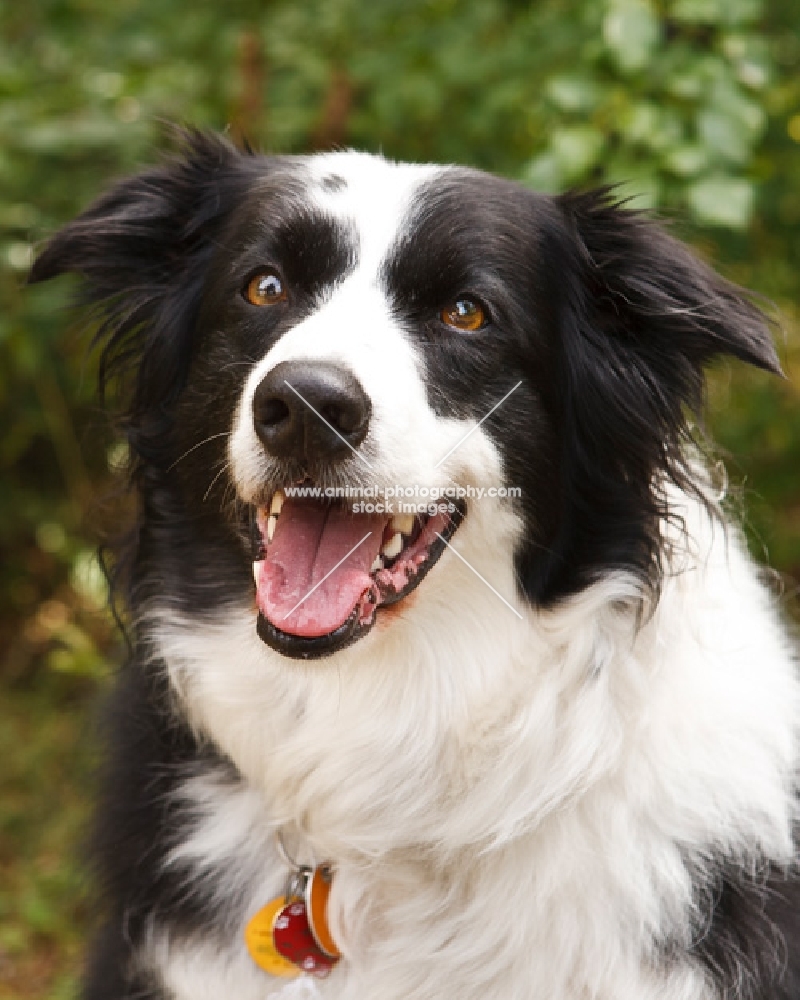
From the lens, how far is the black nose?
6.92 feet

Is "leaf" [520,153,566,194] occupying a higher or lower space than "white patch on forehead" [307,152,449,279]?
lower

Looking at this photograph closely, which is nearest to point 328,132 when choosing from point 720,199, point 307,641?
point 720,199

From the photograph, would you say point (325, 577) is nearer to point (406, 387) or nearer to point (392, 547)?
point (392, 547)

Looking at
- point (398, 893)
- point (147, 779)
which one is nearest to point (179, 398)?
point (147, 779)

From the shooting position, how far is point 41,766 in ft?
15.2

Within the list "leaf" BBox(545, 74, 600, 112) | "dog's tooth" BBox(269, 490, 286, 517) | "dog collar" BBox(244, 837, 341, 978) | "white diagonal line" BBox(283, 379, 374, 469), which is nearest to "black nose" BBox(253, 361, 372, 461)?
"white diagonal line" BBox(283, 379, 374, 469)

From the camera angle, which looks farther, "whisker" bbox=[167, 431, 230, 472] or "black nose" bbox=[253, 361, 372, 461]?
"whisker" bbox=[167, 431, 230, 472]

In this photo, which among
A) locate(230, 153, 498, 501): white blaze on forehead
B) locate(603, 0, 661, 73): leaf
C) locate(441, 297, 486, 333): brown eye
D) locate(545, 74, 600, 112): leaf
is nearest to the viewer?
locate(230, 153, 498, 501): white blaze on forehead

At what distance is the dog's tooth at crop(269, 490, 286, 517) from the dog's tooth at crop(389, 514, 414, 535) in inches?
8.1

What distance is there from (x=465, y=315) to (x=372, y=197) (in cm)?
29

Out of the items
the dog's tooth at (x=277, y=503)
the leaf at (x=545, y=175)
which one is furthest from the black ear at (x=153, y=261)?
the leaf at (x=545, y=175)

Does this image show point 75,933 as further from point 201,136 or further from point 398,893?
point 201,136

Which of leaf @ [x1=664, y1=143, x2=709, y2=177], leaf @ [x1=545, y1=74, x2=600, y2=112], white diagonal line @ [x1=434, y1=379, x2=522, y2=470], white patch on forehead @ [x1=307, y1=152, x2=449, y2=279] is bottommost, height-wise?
white diagonal line @ [x1=434, y1=379, x2=522, y2=470]

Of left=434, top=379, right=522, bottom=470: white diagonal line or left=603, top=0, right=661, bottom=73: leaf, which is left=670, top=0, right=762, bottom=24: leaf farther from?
left=434, top=379, right=522, bottom=470: white diagonal line
